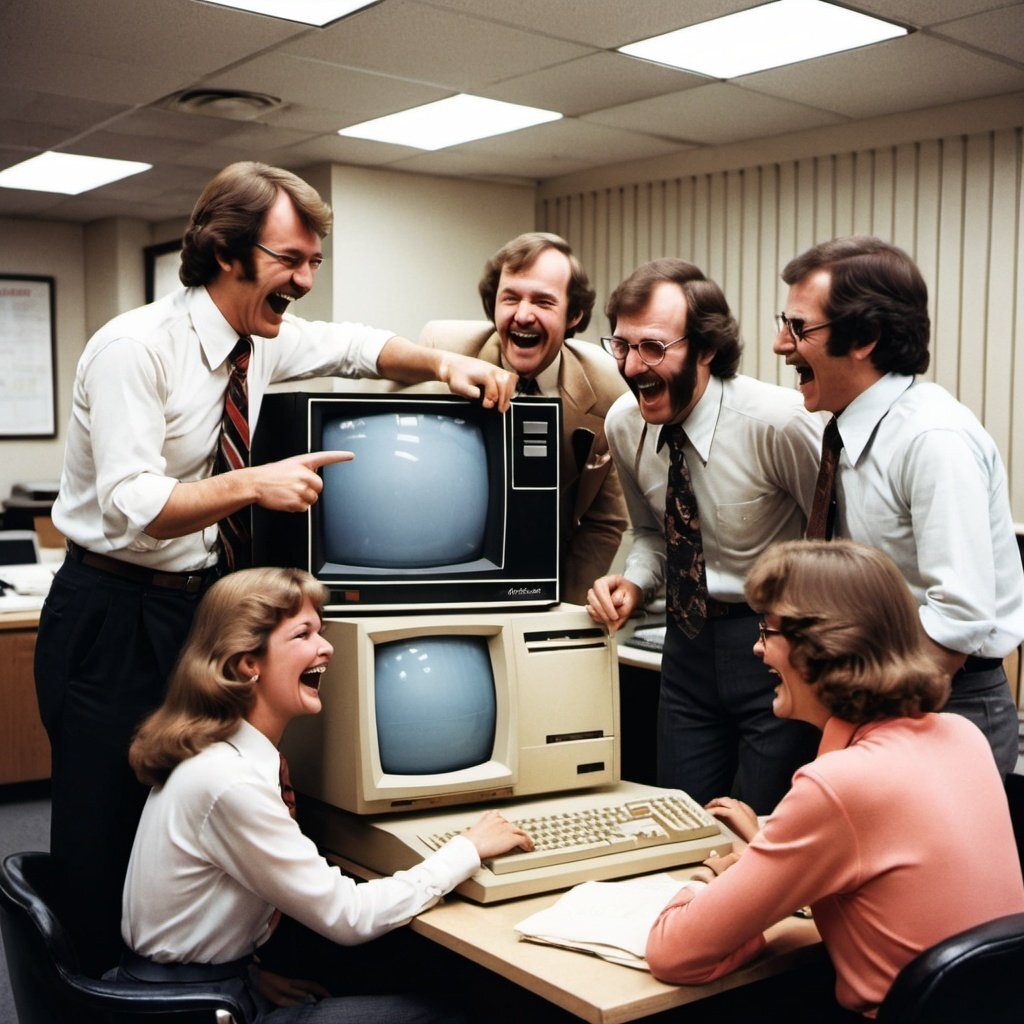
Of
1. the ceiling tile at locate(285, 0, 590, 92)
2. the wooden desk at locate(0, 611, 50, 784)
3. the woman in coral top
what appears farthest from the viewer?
the wooden desk at locate(0, 611, 50, 784)

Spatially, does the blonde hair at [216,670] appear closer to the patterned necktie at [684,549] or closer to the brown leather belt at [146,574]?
the brown leather belt at [146,574]

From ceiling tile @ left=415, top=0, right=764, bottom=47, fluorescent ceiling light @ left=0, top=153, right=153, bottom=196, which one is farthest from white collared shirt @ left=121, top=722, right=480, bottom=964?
fluorescent ceiling light @ left=0, top=153, right=153, bottom=196

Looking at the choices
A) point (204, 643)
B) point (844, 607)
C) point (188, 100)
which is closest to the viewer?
point (844, 607)

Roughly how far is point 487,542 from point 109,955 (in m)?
0.91

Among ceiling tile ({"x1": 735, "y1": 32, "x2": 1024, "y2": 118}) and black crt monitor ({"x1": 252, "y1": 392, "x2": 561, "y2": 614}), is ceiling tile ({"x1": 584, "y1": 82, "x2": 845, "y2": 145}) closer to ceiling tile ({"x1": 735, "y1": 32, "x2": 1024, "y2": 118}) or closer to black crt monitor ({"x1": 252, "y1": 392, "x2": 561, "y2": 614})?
ceiling tile ({"x1": 735, "y1": 32, "x2": 1024, "y2": 118})

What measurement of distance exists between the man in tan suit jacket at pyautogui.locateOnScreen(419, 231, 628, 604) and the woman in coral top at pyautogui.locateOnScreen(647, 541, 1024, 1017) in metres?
1.03

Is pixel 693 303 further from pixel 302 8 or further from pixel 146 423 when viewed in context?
pixel 302 8

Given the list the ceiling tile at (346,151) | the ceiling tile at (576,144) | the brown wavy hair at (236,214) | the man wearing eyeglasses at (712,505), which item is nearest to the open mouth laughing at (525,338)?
the man wearing eyeglasses at (712,505)

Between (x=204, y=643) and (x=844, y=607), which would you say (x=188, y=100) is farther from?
(x=844, y=607)

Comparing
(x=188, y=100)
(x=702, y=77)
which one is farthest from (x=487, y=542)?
(x=188, y=100)

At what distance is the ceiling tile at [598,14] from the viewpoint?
11.3 ft

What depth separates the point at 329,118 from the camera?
4.88 metres

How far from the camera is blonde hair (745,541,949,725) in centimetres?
142

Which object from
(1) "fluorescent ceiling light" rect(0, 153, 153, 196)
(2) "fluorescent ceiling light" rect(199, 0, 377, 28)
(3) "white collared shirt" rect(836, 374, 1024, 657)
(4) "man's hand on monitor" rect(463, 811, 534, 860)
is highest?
(1) "fluorescent ceiling light" rect(0, 153, 153, 196)
